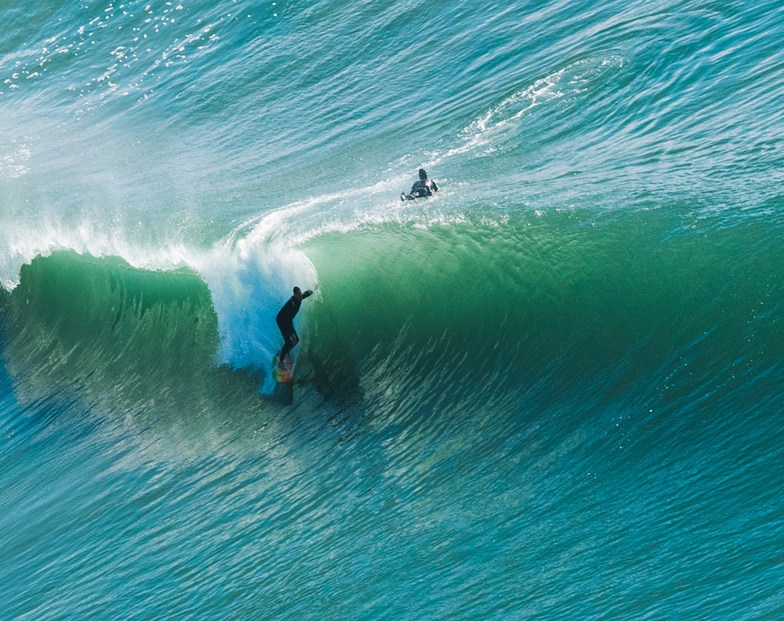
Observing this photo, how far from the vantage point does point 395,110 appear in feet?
61.8

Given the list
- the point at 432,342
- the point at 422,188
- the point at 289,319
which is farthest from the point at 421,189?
the point at 289,319

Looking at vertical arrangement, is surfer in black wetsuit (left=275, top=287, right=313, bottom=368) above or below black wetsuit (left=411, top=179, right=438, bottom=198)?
below

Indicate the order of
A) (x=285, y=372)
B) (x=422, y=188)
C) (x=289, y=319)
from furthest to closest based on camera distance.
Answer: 1. (x=422, y=188)
2. (x=285, y=372)
3. (x=289, y=319)

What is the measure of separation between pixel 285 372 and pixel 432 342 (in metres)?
1.97

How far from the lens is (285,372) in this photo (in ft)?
40.4

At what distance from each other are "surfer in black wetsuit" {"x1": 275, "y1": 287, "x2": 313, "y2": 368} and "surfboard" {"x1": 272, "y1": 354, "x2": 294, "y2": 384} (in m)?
0.09

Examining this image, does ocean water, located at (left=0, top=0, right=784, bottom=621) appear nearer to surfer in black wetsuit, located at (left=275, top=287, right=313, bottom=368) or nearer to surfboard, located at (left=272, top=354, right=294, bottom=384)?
surfboard, located at (left=272, top=354, right=294, bottom=384)

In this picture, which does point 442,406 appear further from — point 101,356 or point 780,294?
point 101,356

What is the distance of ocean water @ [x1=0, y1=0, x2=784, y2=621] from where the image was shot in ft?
27.8

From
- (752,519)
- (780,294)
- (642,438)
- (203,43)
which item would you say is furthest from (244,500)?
(203,43)

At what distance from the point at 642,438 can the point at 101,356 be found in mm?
9138

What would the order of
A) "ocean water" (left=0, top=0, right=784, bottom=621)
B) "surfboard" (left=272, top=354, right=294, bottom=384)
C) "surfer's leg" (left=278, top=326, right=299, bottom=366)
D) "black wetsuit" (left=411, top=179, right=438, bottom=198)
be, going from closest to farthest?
"ocean water" (left=0, top=0, right=784, bottom=621) → "surfer's leg" (left=278, top=326, right=299, bottom=366) → "surfboard" (left=272, top=354, right=294, bottom=384) → "black wetsuit" (left=411, top=179, right=438, bottom=198)

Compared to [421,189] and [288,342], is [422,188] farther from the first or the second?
[288,342]

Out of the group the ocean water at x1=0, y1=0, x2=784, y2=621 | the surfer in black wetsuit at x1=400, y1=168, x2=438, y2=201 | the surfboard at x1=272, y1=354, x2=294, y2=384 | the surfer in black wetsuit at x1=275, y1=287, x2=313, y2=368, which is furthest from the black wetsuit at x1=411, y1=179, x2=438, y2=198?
the surfboard at x1=272, y1=354, x2=294, y2=384
